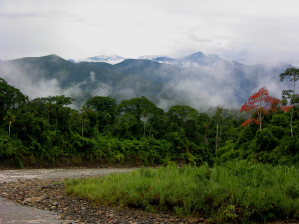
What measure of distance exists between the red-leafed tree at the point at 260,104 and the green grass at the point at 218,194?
13.2 meters

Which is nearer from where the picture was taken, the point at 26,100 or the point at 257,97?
the point at 257,97

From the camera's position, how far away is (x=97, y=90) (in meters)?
128

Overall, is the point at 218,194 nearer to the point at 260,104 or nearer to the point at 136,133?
the point at 260,104

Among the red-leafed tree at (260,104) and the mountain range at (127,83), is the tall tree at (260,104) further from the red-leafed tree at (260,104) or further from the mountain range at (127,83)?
the mountain range at (127,83)

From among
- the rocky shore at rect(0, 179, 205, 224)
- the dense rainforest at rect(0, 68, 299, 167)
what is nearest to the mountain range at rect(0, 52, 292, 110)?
the dense rainforest at rect(0, 68, 299, 167)

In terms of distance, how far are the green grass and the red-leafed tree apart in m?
13.2

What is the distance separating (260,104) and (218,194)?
17.3m

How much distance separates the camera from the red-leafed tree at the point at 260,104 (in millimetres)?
23987

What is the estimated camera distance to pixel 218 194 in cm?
912

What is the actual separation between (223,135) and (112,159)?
21.4 metres

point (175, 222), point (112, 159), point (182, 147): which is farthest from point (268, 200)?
point (182, 147)

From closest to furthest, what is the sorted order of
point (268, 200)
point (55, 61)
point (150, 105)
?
point (268, 200)
point (150, 105)
point (55, 61)

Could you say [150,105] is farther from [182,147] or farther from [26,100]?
[26,100]

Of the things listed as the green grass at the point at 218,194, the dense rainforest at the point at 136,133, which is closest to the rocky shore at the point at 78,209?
the green grass at the point at 218,194
